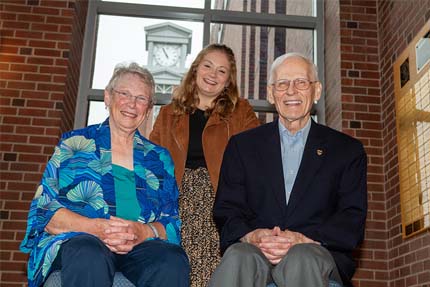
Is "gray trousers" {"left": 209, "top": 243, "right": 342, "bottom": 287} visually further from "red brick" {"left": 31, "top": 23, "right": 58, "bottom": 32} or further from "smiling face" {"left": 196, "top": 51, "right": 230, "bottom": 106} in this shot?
"red brick" {"left": 31, "top": 23, "right": 58, "bottom": 32}

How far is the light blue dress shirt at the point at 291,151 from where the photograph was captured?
89.2 inches

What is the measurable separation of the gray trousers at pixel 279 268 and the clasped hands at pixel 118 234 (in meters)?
0.41

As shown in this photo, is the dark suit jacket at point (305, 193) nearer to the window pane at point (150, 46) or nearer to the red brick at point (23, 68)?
the red brick at point (23, 68)

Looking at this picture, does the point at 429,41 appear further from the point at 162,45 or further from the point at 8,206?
the point at 8,206

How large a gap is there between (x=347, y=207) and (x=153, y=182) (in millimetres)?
796

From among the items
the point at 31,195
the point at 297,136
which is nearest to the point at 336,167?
the point at 297,136

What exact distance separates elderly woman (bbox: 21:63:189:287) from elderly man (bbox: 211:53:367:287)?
9.6 inches

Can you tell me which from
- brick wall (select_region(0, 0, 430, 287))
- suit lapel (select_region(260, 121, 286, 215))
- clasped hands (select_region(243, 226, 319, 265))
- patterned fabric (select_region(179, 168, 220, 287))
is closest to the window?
brick wall (select_region(0, 0, 430, 287))

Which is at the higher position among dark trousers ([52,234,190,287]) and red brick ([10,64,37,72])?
red brick ([10,64,37,72])

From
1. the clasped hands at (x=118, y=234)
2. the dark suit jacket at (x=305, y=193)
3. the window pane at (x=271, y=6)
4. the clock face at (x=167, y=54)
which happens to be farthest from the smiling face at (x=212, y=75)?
the window pane at (x=271, y=6)

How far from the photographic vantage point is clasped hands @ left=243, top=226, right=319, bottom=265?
1.99 meters

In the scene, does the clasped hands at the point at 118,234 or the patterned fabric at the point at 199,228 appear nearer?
the clasped hands at the point at 118,234

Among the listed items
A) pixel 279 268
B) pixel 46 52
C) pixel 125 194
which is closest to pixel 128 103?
pixel 125 194

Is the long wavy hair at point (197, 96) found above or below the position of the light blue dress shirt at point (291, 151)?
above
